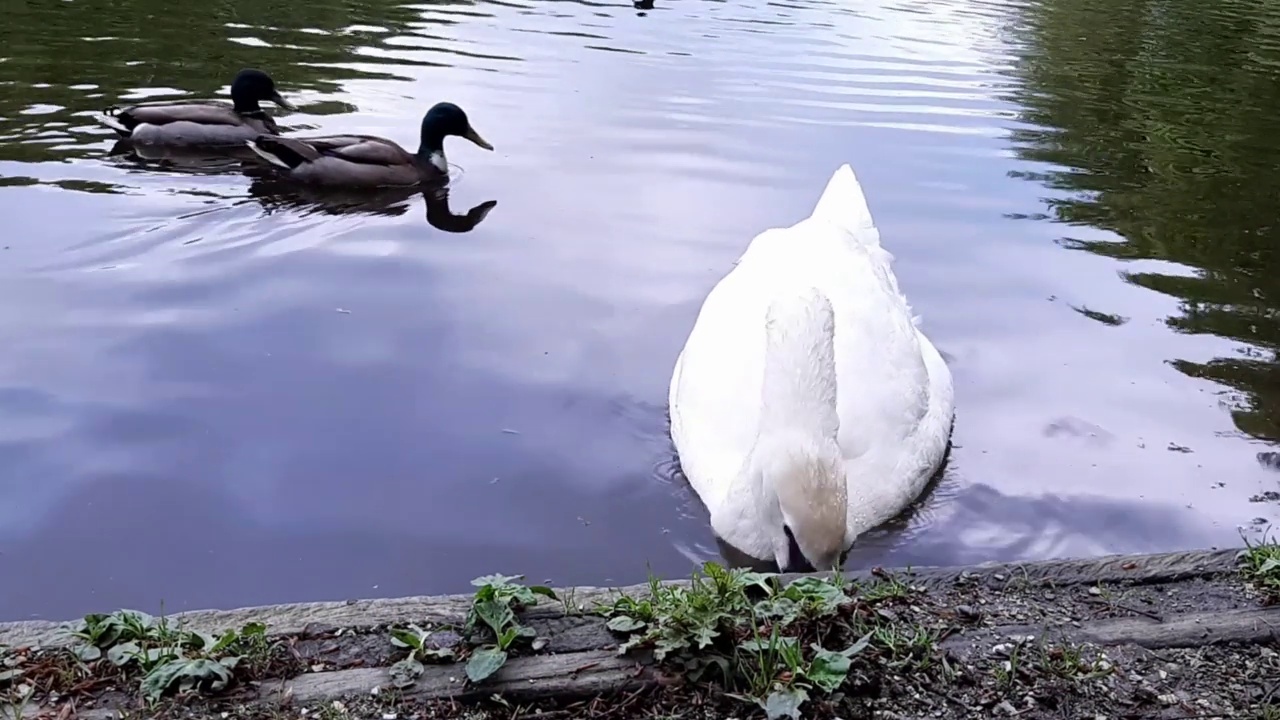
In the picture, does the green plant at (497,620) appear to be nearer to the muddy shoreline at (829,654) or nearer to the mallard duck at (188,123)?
the muddy shoreline at (829,654)

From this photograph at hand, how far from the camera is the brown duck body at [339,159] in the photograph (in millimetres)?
9320

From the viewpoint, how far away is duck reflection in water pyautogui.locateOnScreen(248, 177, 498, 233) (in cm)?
900

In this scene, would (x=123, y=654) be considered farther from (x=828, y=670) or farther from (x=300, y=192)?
(x=300, y=192)

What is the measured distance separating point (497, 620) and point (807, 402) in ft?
6.07

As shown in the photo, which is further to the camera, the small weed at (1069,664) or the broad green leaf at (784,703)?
the small weed at (1069,664)

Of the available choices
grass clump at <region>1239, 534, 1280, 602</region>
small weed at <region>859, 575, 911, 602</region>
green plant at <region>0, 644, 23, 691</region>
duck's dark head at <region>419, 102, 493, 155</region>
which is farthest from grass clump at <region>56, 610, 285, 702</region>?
duck's dark head at <region>419, 102, 493, 155</region>

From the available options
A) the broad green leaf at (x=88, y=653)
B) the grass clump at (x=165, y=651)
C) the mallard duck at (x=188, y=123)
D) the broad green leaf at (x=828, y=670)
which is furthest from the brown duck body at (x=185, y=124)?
the broad green leaf at (x=828, y=670)

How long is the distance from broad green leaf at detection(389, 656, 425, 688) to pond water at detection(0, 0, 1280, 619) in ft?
5.03

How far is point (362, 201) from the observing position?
9.37m

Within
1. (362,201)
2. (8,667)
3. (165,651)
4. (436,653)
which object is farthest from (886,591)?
(362,201)

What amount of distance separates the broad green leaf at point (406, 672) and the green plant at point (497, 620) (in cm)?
12

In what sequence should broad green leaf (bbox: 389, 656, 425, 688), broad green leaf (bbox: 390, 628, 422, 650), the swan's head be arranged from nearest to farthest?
broad green leaf (bbox: 389, 656, 425, 688) < broad green leaf (bbox: 390, 628, 422, 650) < the swan's head

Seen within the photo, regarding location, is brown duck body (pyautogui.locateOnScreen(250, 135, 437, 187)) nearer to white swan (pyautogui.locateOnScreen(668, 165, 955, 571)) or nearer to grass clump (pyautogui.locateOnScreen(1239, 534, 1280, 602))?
white swan (pyautogui.locateOnScreen(668, 165, 955, 571))

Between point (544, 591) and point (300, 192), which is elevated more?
point (544, 591)
